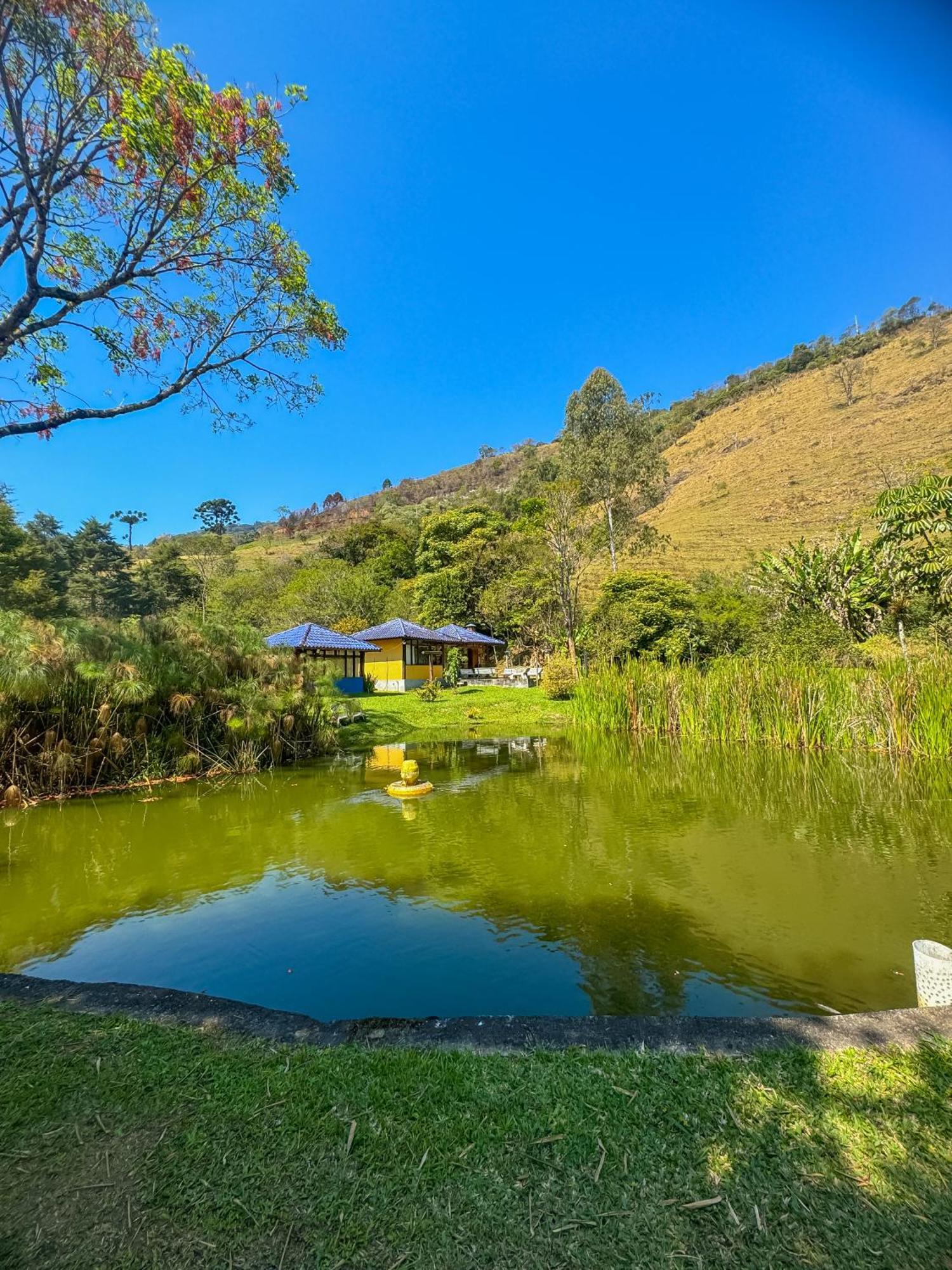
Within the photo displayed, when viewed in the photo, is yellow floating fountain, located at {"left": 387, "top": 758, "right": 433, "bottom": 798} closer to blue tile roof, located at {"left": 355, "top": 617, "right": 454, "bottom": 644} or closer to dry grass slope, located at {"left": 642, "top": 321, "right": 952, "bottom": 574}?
blue tile roof, located at {"left": 355, "top": 617, "right": 454, "bottom": 644}

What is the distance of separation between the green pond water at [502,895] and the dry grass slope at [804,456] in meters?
26.4

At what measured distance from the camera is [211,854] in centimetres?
661

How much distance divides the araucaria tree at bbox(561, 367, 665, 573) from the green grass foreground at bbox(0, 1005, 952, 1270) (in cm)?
2664

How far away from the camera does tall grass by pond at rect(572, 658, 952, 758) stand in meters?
10.2

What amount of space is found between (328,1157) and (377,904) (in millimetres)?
3325

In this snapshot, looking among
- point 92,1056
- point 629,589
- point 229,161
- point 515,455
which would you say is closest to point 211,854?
point 92,1056

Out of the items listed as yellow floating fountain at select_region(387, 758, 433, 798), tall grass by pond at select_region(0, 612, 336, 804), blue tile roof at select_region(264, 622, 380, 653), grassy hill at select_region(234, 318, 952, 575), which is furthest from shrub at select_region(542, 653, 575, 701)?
grassy hill at select_region(234, 318, 952, 575)

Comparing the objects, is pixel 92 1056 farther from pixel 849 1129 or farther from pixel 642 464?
pixel 642 464

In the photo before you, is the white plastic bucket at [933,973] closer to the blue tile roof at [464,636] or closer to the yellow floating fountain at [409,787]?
the yellow floating fountain at [409,787]

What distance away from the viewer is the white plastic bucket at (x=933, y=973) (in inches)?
106

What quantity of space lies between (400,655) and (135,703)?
16899 millimetres

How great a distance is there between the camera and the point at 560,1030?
252 centimetres

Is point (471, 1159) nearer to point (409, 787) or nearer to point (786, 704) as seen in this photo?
point (409, 787)

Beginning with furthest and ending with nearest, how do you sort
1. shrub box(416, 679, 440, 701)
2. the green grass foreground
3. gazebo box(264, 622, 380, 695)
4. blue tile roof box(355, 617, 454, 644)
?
1. blue tile roof box(355, 617, 454, 644)
2. shrub box(416, 679, 440, 701)
3. gazebo box(264, 622, 380, 695)
4. the green grass foreground
